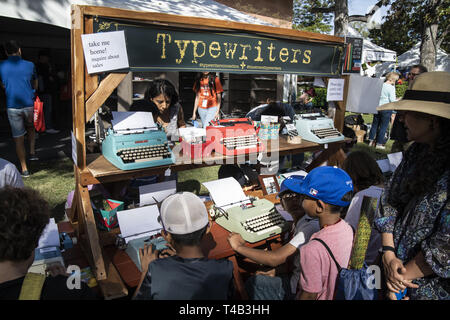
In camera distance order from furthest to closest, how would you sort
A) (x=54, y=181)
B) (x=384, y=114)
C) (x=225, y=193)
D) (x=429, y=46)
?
(x=429, y=46) → (x=384, y=114) → (x=54, y=181) → (x=225, y=193)

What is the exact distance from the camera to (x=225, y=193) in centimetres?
340

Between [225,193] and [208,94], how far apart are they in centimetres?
502

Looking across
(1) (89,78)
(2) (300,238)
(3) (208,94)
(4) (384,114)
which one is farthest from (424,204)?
(4) (384,114)

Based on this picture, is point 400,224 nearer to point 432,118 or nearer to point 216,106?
point 432,118

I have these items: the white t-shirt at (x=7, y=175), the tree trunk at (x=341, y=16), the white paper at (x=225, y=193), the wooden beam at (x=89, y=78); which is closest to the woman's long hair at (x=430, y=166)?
the white paper at (x=225, y=193)


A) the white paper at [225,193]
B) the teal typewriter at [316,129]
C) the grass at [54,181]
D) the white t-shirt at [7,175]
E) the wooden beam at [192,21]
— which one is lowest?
the grass at [54,181]

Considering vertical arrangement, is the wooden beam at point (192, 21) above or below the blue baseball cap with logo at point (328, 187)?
above

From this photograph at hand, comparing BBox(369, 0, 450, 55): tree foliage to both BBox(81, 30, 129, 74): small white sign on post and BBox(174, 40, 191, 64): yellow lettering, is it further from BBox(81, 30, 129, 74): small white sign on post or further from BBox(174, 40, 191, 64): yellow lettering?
BBox(81, 30, 129, 74): small white sign on post

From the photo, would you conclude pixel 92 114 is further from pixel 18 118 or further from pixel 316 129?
pixel 18 118

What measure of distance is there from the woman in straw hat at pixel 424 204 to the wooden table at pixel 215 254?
3.40ft

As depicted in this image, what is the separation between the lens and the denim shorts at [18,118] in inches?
222

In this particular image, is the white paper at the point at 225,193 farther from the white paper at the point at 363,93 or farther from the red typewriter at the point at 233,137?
the white paper at the point at 363,93

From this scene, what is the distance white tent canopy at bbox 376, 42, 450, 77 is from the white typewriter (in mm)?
22631

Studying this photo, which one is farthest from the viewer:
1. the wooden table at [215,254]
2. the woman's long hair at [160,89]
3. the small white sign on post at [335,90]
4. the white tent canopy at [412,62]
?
the white tent canopy at [412,62]
